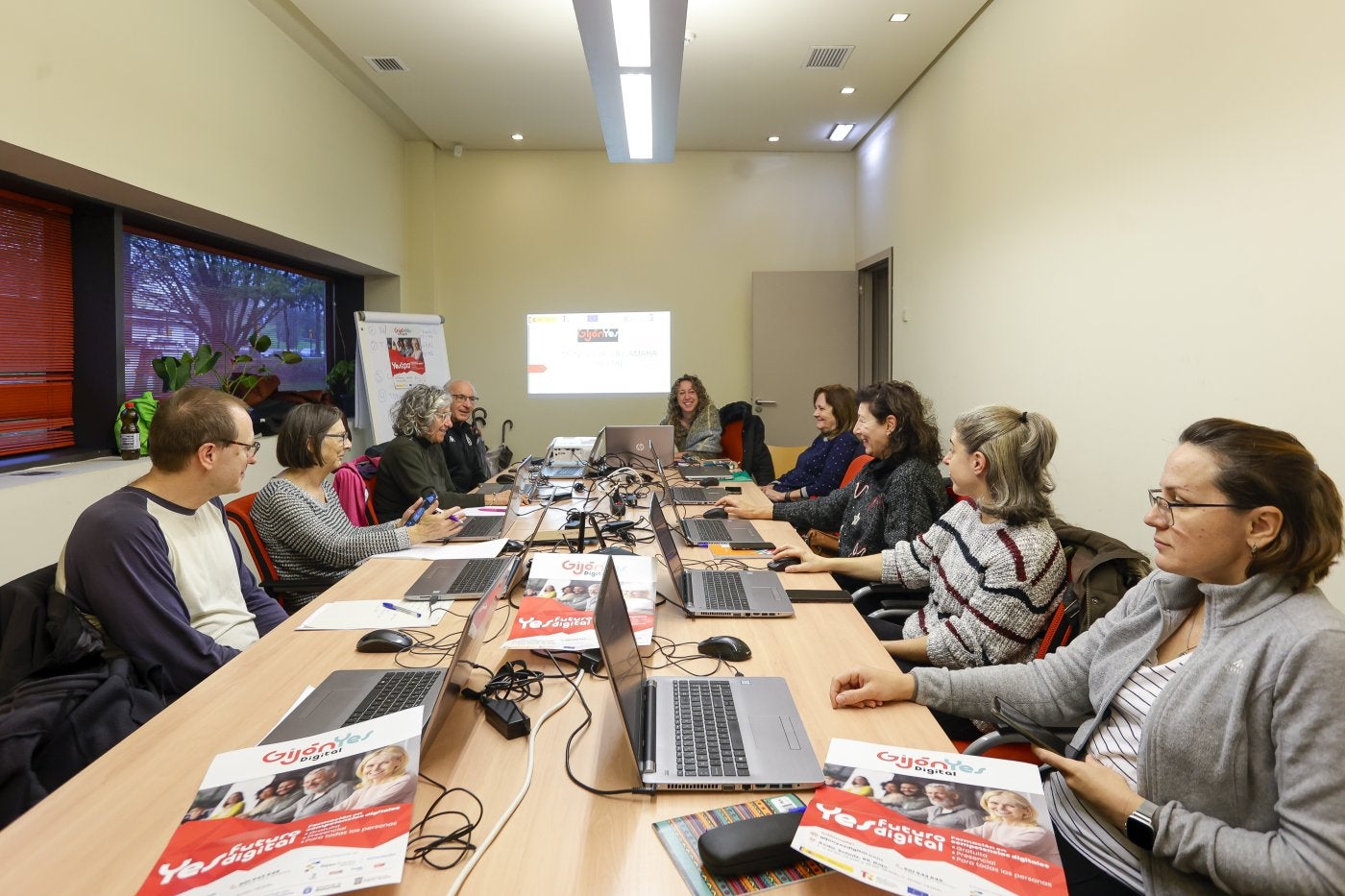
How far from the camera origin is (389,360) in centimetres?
587

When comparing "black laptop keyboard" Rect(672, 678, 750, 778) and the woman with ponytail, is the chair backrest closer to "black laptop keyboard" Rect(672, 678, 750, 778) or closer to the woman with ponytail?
"black laptop keyboard" Rect(672, 678, 750, 778)

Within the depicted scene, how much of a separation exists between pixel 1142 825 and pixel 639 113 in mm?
3781

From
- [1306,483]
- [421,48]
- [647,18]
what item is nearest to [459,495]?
[647,18]

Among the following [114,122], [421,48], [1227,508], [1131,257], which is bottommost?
[1227,508]

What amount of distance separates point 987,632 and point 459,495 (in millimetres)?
2472

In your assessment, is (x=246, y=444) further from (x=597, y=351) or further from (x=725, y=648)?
(x=597, y=351)

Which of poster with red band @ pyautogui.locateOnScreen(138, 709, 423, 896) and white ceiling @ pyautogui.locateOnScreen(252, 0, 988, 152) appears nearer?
poster with red band @ pyautogui.locateOnScreen(138, 709, 423, 896)

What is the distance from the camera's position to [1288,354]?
217 cm

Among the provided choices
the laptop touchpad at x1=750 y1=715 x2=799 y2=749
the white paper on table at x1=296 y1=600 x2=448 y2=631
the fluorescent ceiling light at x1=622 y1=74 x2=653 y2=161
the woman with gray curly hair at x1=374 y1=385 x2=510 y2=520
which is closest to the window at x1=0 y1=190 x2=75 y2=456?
the woman with gray curly hair at x1=374 y1=385 x2=510 y2=520

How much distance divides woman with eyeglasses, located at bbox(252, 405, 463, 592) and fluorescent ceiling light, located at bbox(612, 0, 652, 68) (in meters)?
1.82

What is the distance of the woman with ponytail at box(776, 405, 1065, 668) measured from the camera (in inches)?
71.6

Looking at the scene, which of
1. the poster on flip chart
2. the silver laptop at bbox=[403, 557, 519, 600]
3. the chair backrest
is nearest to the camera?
the silver laptop at bbox=[403, 557, 519, 600]

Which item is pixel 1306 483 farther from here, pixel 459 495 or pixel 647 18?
pixel 459 495

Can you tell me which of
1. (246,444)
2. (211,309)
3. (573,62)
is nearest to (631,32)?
(573,62)
